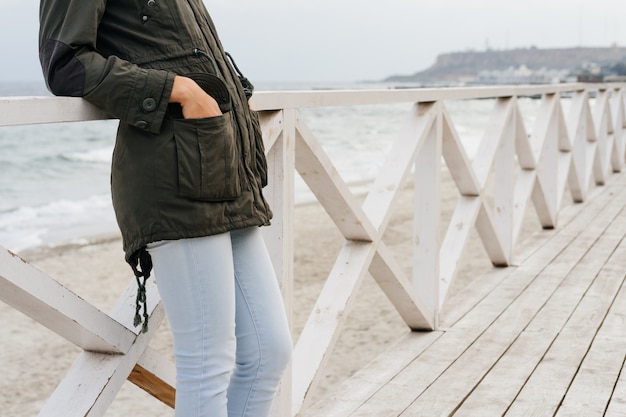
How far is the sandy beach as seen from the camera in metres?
4.14

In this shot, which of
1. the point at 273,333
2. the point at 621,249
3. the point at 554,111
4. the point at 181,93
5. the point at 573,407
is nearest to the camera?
the point at 181,93

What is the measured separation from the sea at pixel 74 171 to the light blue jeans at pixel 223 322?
53.7 inches

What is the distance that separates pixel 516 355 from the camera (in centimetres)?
269

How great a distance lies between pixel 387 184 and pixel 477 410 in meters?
0.84

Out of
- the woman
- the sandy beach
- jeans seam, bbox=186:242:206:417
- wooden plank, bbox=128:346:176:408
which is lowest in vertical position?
the sandy beach

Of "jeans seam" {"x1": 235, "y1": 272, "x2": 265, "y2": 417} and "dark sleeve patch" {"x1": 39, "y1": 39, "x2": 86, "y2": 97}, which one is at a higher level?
"dark sleeve patch" {"x1": 39, "y1": 39, "x2": 86, "y2": 97}

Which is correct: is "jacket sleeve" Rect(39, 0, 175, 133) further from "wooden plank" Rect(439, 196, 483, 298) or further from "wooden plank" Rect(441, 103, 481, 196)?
"wooden plank" Rect(439, 196, 483, 298)

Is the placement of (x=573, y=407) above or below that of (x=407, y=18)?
above

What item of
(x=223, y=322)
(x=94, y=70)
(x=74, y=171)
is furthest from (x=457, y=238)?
(x=74, y=171)

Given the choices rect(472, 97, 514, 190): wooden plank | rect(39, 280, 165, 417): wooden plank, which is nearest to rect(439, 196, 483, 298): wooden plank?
rect(472, 97, 514, 190): wooden plank

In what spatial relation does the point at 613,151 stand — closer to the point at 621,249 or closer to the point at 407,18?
the point at 621,249

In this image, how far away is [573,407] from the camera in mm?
2213

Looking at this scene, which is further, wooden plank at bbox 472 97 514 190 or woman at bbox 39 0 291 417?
wooden plank at bbox 472 97 514 190

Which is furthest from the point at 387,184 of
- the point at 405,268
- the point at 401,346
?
the point at 405,268
